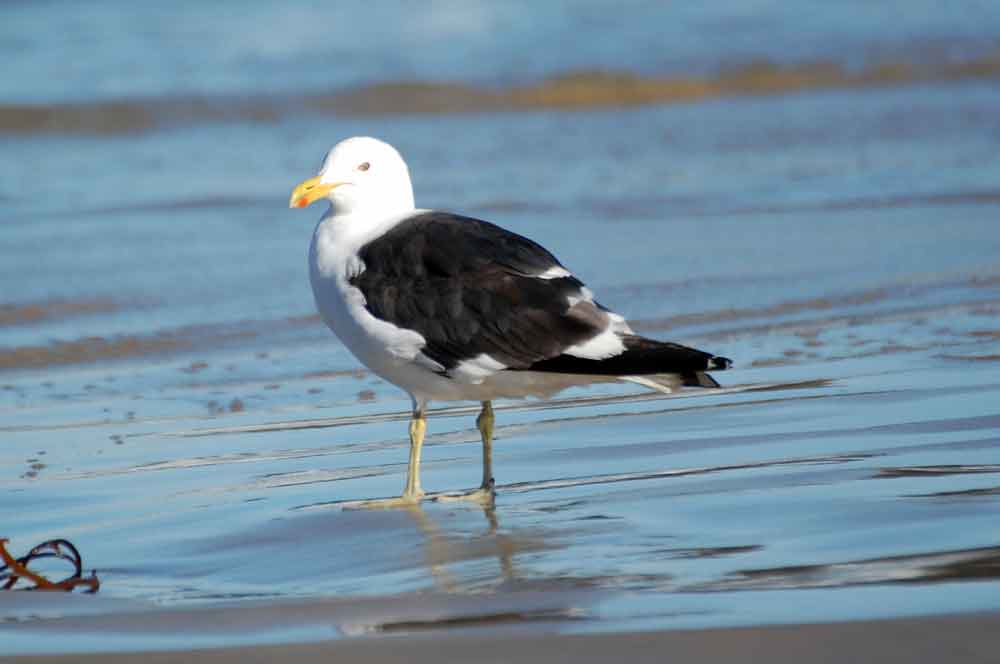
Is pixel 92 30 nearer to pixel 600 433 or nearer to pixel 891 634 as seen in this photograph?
pixel 600 433

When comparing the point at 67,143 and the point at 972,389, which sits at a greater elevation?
the point at 67,143

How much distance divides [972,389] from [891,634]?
2666 mm

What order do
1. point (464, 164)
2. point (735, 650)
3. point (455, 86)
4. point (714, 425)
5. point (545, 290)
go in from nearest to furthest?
point (735, 650)
point (545, 290)
point (714, 425)
point (464, 164)
point (455, 86)

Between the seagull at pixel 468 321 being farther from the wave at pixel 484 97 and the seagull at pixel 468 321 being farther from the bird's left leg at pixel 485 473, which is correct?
the wave at pixel 484 97

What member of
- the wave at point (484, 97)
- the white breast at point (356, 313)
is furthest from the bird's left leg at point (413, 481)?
the wave at point (484, 97)

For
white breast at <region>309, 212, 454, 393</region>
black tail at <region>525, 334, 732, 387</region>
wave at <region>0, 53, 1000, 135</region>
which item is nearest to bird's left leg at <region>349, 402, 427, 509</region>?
white breast at <region>309, 212, 454, 393</region>

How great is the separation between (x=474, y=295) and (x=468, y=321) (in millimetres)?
84

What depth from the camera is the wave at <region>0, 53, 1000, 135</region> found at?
16016 millimetres

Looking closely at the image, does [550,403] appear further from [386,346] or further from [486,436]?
[386,346]

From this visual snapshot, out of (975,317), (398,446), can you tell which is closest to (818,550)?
(398,446)

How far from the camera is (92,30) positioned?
2094 centimetres

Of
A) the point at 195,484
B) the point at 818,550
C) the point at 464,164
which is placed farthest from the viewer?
the point at 464,164

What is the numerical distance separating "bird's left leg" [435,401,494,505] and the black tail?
46cm

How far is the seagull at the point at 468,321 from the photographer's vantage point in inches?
192
